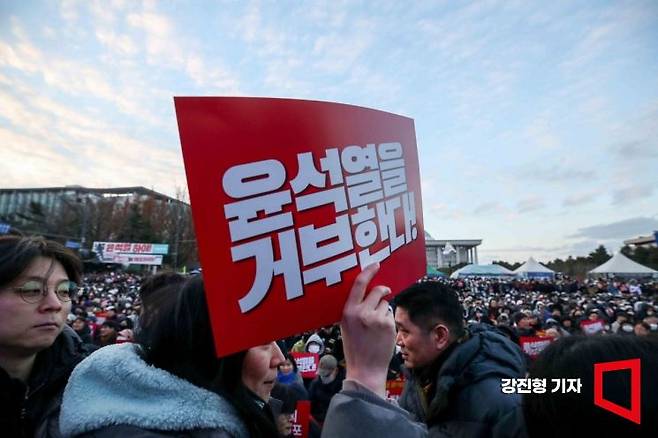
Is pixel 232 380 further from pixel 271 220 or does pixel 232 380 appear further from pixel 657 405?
pixel 657 405

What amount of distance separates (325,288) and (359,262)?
0.49 feet

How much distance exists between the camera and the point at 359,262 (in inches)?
48.7

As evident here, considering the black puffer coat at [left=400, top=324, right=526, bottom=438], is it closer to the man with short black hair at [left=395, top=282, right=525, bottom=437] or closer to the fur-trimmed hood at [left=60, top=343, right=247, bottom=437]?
the man with short black hair at [left=395, top=282, right=525, bottom=437]

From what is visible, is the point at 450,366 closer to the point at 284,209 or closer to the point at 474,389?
the point at 474,389

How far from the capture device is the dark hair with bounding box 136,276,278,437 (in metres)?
1.17

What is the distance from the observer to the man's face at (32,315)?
5.42 feet

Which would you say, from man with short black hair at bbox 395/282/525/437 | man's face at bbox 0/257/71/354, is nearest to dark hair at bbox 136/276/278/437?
man's face at bbox 0/257/71/354

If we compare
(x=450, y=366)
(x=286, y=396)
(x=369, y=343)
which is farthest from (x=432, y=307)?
(x=369, y=343)

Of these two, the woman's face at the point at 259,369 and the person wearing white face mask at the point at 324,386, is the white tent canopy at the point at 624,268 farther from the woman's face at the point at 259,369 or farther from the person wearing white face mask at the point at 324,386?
the woman's face at the point at 259,369

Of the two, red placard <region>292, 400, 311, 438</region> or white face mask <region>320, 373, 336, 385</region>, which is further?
white face mask <region>320, 373, 336, 385</region>

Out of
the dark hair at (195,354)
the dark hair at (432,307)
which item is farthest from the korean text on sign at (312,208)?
the dark hair at (432,307)

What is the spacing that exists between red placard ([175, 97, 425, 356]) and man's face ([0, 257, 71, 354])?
1235 millimetres

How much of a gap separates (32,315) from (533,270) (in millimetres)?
35447

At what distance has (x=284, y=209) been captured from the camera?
1.14 m
